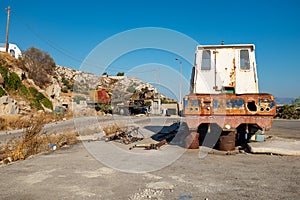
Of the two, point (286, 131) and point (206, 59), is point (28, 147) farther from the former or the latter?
point (286, 131)

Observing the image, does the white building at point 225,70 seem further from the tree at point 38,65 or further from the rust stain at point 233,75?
the tree at point 38,65

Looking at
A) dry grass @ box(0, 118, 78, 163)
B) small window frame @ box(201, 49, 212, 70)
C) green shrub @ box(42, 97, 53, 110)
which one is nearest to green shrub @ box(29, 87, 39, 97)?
green shrub @ box(42, 97, 53, 110)

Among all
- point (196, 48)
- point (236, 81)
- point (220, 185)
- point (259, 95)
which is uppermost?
point (196, 48)

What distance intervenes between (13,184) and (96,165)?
2050mm

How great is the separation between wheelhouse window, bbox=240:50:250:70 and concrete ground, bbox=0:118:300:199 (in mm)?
3452

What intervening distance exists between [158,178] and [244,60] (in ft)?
20.8

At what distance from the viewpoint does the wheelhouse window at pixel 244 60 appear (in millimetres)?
9891

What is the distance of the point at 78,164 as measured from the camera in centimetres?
690

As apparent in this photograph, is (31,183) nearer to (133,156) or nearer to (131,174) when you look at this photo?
(131,174)

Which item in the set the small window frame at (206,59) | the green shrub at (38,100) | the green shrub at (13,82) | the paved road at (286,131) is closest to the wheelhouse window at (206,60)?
the small window frame at (206,59)

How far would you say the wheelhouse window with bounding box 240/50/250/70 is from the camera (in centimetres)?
989

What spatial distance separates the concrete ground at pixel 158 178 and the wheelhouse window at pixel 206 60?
3.62 metres

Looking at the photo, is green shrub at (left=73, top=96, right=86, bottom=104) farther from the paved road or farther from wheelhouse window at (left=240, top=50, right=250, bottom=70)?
wheelhouse window at (left=240, top=50, right=250, bottom=70)

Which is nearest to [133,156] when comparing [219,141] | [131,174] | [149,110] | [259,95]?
[131,174]
